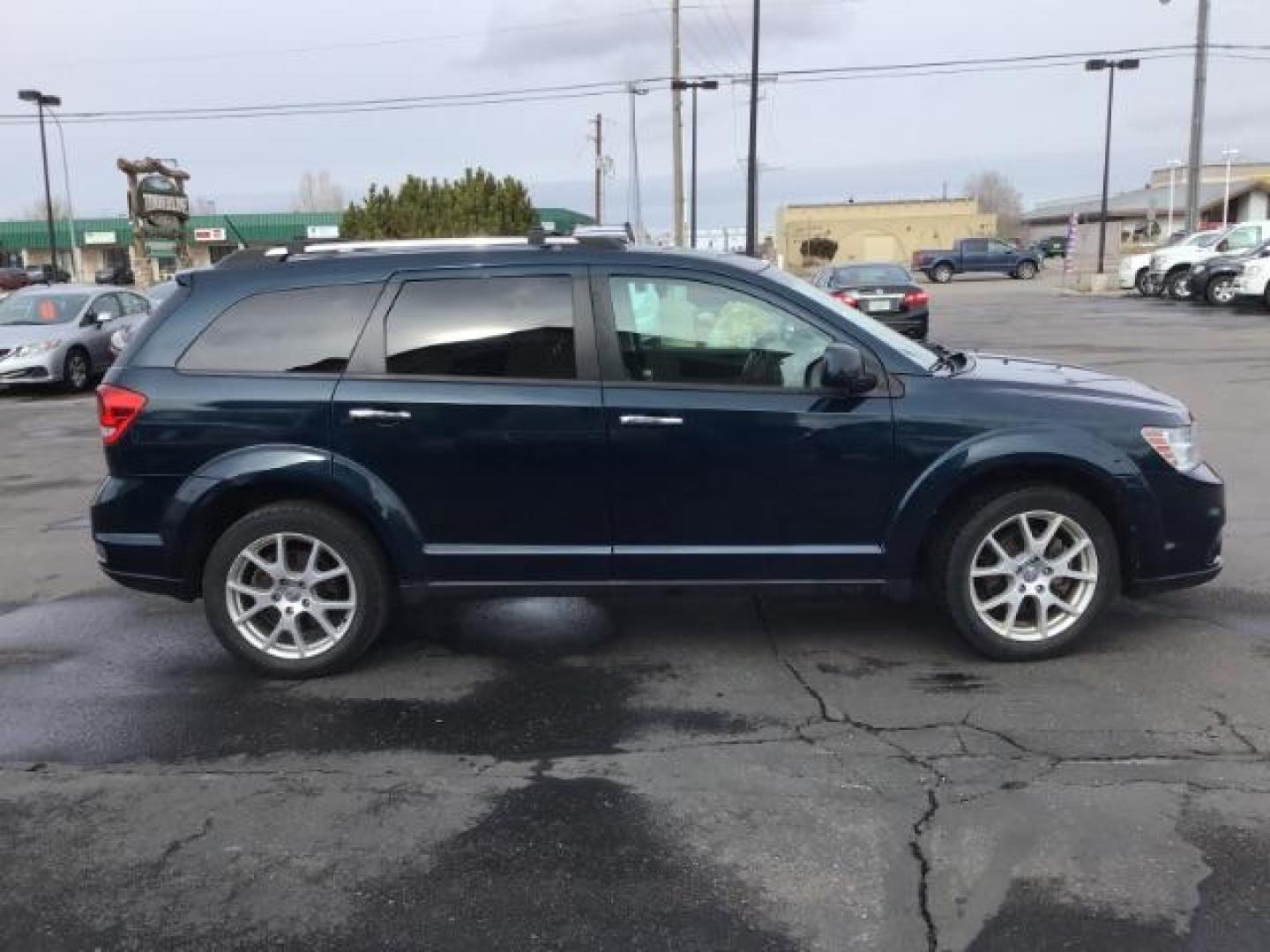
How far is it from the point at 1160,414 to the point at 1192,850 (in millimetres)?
2146

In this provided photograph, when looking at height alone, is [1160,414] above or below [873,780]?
above

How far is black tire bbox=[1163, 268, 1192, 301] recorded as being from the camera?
31750 mm

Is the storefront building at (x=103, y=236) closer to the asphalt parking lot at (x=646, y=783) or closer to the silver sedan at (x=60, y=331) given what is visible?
the silver sedan at (x=60, y=331)

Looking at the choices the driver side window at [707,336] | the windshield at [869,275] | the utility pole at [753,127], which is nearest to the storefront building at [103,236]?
the utility pole at [753,127]

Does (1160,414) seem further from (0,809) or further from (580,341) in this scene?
(0,809)

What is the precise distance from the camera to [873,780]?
3.93 meters

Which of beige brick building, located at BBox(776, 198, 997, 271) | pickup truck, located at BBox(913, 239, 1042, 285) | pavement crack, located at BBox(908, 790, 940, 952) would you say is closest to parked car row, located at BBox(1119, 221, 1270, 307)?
pickup truck, located at BBox(913, 239, 1042, 285)

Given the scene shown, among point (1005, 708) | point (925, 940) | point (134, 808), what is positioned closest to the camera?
point (925, 940)

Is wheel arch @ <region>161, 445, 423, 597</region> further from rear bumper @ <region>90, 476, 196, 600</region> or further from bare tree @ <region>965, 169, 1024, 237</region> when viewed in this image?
bare tree @ <region>965, 169, 1024, 237</region>

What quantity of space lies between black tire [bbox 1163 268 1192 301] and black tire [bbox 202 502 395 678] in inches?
1236

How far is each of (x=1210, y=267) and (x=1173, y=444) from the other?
27420 mm

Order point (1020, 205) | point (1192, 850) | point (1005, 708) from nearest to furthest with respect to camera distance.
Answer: point (1192, 850)
point (1005, 708)
point (1020, 205)

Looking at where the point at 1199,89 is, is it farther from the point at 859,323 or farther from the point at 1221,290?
the point at 859,323

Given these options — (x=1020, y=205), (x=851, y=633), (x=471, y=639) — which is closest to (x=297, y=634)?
(x=471, y=639)
